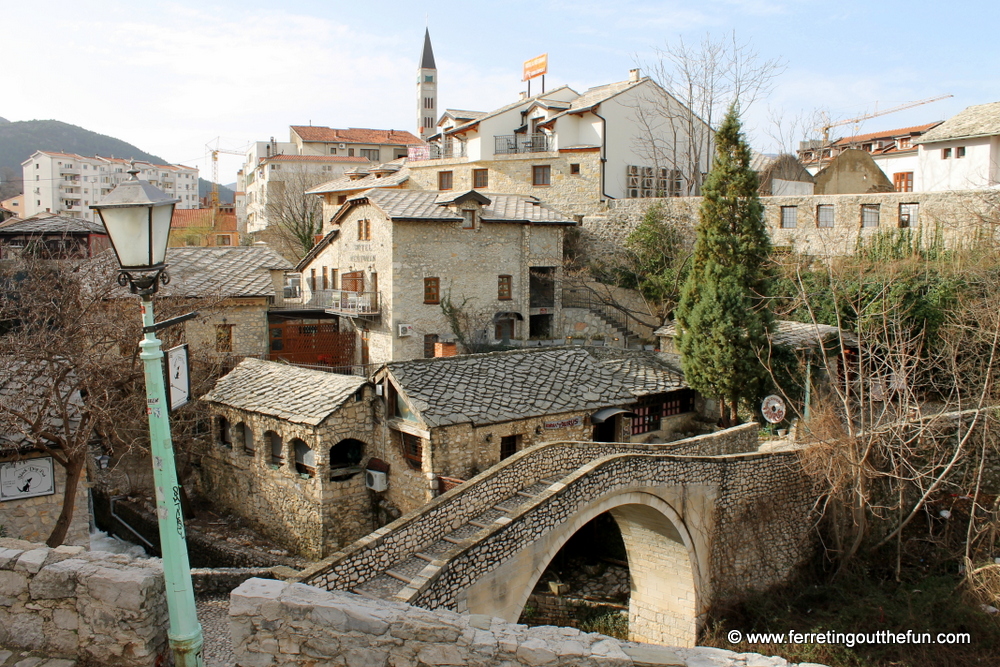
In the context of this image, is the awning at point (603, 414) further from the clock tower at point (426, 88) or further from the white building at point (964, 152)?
the clock tower at point (426, 88)

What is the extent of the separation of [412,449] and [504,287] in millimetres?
12036

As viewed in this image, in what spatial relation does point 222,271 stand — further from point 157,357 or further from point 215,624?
point 157,357

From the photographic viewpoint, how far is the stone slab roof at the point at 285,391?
675 inches

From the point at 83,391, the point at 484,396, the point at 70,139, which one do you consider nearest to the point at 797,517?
the point at 484,396

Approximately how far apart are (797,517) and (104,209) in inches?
707

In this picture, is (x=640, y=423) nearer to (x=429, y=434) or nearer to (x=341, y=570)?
(x=429, y=434)

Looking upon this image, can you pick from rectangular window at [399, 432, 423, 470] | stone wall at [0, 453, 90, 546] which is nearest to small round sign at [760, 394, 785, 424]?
rectangular window at [399, 432, 423, 470]

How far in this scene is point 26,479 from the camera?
41.6 ft

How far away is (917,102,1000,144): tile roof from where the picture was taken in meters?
28.6

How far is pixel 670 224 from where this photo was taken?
31141mm

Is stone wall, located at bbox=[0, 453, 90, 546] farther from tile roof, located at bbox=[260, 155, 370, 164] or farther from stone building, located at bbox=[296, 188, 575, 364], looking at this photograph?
tile roof, located at bbox=[260, 155, 370, 164]

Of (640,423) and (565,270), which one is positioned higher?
(565,270)

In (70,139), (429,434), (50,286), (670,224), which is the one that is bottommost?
(429,434)

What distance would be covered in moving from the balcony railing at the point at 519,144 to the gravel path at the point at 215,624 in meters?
27.3
